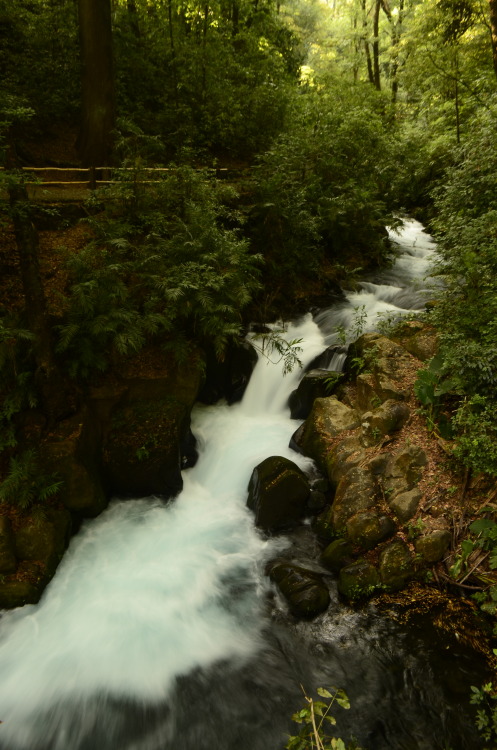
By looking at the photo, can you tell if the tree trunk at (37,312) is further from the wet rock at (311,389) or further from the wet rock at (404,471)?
the wet rock at (404,471)

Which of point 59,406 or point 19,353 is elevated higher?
point 19,353

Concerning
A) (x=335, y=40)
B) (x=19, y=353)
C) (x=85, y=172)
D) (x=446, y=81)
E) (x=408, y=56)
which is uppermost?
(x=335, y=40)

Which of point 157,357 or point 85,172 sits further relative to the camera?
point 85,172

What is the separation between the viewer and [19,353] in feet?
22.9

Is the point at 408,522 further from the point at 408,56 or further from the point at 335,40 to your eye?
the point at 335,40

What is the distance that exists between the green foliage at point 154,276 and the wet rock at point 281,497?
2428 mm

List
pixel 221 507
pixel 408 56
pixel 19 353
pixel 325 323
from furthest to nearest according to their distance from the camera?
pixel 408 56 → pixel 325 323 → pixel 221 507 → pixel 19 353

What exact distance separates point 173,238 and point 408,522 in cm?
644

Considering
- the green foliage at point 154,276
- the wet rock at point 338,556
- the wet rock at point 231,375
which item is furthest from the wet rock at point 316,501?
the wet rock at point 231,375

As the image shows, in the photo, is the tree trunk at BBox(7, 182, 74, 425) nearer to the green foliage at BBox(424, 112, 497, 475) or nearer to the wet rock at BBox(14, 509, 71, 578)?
the wet rock at BBox(14, 509, 71, 578)

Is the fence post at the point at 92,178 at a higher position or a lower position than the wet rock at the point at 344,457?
higher

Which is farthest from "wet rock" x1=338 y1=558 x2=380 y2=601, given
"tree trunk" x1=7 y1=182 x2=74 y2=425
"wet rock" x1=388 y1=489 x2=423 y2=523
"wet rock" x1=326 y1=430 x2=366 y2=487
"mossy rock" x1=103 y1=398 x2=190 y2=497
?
"tree trunk" x1=7 y1=182 x2=74 y2=425

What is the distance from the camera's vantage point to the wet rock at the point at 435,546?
18.2 ft

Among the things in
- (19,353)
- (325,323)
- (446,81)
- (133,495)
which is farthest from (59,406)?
(446,81)
